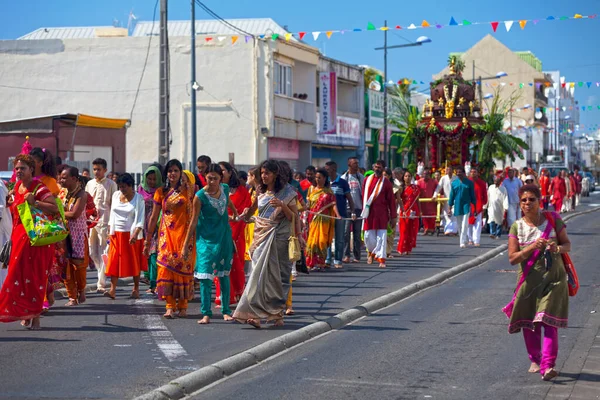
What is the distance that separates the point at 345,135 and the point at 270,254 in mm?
41566

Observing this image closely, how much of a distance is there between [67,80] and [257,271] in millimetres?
32690

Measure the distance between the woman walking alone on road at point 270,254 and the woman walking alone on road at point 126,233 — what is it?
2821 mm

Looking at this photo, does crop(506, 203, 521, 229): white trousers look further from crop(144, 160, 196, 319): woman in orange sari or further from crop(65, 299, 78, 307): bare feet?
crop(144, 160, 196, 319): woman in orange sari

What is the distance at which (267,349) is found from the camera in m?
9.31

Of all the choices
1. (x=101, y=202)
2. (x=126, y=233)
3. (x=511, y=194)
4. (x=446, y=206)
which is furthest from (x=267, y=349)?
(x=446, y=206)

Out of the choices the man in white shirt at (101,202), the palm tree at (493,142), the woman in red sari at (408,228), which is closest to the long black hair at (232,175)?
the man in white shirt at (101,202)

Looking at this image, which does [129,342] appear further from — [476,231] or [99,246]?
[476,231]

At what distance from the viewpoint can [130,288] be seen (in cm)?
1537

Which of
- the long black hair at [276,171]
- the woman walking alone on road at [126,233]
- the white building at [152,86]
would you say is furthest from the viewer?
the white building at [152,86]

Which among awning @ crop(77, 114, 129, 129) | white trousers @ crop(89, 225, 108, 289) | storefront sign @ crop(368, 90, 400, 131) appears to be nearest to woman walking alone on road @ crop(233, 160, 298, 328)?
white trousers @ crop(89, 225, 108, 289)

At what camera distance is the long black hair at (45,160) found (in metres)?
10.7

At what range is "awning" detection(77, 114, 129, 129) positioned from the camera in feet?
90.6

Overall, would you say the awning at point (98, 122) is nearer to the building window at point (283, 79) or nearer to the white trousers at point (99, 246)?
the building window at point (283, 79)

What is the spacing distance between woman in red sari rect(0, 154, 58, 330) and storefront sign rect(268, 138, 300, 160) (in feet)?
105
